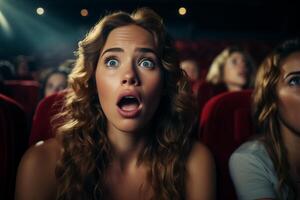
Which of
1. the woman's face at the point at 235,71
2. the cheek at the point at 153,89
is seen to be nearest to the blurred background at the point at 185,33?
the woman's face at the point at 235,71

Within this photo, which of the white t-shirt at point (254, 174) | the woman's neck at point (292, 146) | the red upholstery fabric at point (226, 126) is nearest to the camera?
the white t-shirt at point (254, 174)

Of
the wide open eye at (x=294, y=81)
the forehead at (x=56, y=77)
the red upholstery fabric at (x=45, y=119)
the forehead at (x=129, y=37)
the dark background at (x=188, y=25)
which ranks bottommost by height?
the red upholstery fabric at (x=45, y=119)

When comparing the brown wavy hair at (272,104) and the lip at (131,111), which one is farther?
the brown wavy hair at (272,104)

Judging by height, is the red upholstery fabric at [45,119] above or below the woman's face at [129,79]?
below

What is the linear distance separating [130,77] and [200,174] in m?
0.38

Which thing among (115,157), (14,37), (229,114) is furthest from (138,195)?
(14,37)

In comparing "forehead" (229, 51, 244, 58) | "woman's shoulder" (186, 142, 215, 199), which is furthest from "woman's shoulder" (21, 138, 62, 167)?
"forehead" (229, 51, 244, 58)

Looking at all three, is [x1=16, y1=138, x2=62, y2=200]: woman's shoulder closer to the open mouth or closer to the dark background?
the open mouth

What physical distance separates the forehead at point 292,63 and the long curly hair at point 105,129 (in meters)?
0.34

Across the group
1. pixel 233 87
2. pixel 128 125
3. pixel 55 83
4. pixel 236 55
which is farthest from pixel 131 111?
pixel 236 55

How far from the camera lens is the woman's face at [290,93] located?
3.96 ft

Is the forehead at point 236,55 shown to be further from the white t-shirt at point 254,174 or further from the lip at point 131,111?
the lip at point 131,111

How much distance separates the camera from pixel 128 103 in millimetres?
1117

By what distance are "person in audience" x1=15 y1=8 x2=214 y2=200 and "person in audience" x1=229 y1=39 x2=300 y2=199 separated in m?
0.13
